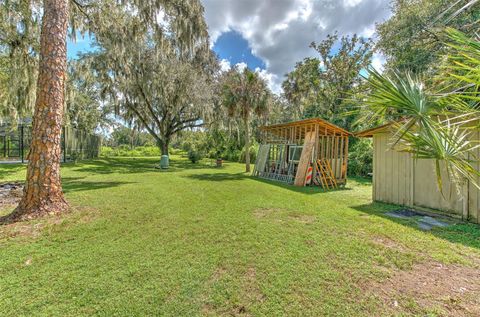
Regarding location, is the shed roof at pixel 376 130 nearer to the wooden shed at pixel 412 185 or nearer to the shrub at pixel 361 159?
the wooden shed at pixel 412 185

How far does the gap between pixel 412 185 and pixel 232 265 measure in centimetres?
502

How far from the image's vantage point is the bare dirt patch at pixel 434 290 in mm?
2000

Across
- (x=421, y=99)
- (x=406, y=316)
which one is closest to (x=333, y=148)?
(x=421, y=99)

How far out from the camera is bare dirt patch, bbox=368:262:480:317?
200cm

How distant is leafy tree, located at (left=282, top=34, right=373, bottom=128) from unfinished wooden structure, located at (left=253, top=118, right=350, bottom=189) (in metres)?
6.94

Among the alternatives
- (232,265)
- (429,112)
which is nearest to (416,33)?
(429,112)

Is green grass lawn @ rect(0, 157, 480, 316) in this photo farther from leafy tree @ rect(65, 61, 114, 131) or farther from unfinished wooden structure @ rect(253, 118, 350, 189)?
leafy tree @ rect(65, 61, 114, 131)

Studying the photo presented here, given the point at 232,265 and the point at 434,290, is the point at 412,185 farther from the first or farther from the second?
the point at 232,265

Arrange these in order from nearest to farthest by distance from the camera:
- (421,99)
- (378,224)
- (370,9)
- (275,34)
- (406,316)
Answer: (406,316)
(421,99)
(378,224)
(370,9)
(275,34)

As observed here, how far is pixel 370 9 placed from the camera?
848cm

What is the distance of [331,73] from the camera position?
17406 mm

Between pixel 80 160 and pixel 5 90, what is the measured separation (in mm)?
7478

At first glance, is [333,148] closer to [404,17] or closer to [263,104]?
→ [263,104]

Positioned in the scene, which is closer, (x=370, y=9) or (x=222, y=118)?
(x=370, y=9)
